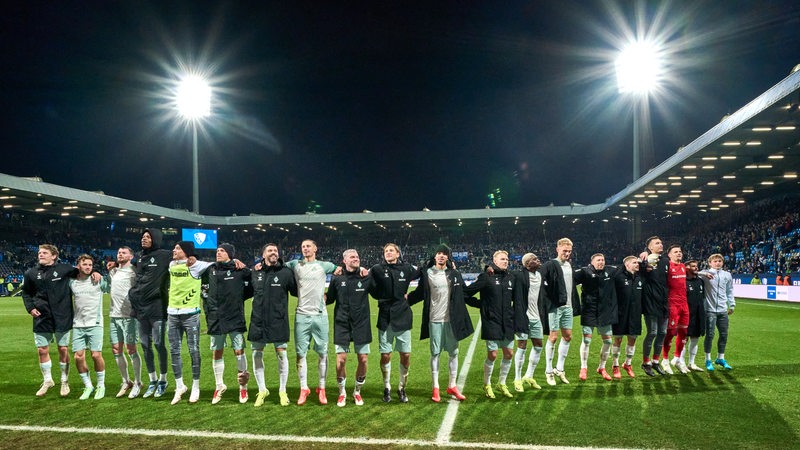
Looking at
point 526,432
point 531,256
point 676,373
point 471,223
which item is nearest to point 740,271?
point 471,223

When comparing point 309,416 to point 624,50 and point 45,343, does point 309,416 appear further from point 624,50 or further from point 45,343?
point 624,50

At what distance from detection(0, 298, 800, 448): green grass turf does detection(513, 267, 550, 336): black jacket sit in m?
0.91

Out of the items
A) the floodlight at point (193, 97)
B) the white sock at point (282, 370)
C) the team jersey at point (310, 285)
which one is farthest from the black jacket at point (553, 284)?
the floodlight at point (193, 97)

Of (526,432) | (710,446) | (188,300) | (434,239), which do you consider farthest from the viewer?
(434,239)

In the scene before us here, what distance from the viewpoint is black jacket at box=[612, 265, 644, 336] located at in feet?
25.6

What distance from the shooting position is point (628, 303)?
7816mm

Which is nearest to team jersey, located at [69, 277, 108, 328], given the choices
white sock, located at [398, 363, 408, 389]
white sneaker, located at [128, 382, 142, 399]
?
white sneaker, located at [128, 382, 142, 399]

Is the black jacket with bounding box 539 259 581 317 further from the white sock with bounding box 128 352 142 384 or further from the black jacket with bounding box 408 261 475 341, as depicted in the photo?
the white sock with bounding box 128 352 142 384

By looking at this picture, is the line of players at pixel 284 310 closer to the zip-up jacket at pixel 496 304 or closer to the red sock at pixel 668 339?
the zip-up jacket at pixel 496 304

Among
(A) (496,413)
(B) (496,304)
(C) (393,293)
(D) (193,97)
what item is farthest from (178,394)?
(D) (193,97)

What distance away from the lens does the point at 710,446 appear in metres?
4.82

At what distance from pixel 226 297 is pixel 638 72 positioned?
3134cm

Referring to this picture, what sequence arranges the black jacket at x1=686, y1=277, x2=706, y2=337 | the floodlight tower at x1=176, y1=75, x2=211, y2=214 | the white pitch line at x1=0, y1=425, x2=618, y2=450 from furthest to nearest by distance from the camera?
the floodlight tower at x1=176, y1=75, x2=211, y2=214 < the black jacket at x1=686, y1=277, x2=706, y2=337 < the white pitch line at x1=0, y1=425, x2=618, y2=450

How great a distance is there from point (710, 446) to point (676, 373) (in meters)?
3.47
